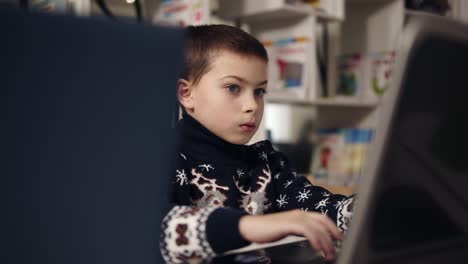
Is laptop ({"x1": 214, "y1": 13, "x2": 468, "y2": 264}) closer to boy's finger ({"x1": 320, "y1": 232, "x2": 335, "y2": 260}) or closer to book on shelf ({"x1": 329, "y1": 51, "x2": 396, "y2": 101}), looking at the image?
boy's finger ({"x1": 320, "y1": 232, "x2": 335, "y2": 260})

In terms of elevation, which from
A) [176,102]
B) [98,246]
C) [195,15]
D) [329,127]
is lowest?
[329,127]

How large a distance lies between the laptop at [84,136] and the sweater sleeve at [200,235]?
0.16 meters

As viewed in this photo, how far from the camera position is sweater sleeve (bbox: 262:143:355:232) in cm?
99

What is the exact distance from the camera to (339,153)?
103 inches

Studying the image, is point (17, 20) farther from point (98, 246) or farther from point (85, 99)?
point (98, 246)

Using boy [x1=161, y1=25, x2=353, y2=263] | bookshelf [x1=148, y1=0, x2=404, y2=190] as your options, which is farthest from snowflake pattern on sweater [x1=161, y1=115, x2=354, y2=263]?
bookshelf [x1=148, y1=0, x2=404, y2=190]

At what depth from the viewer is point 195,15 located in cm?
181

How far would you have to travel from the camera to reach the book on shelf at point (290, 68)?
2.24m

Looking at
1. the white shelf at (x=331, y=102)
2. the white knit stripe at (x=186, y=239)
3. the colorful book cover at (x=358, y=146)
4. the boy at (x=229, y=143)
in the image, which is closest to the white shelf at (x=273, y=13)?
the white shelf at (x=331, y=102)

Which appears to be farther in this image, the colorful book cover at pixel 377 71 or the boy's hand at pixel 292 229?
the colorful book cover at pixel 377 71

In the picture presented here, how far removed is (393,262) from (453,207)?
77mm

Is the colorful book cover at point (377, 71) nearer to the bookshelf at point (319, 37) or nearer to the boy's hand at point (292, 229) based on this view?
the bookshelf at point (319, 37)

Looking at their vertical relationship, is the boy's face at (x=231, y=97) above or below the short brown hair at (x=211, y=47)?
below

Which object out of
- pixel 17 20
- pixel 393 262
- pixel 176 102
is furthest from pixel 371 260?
pixel 17 20
